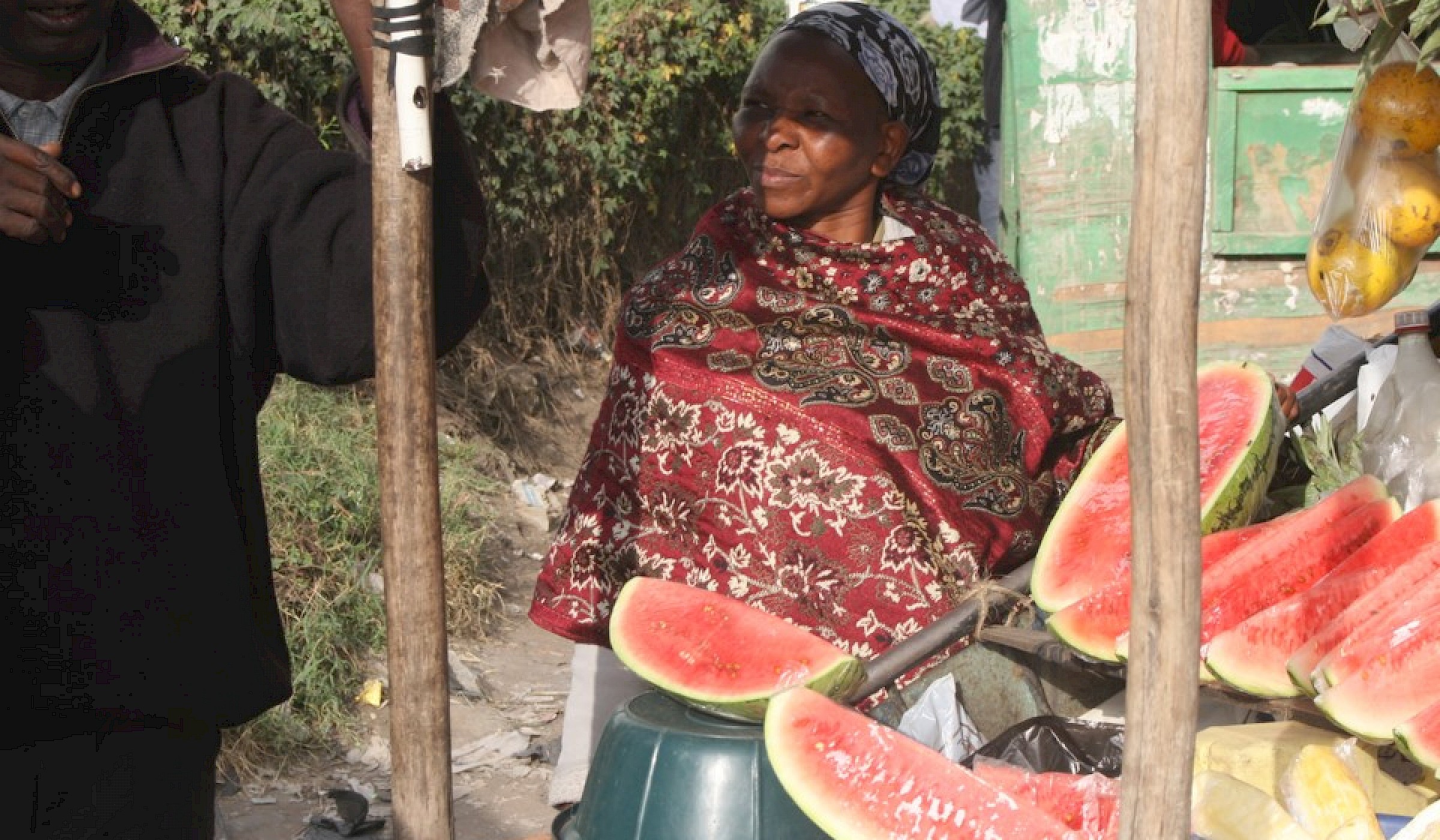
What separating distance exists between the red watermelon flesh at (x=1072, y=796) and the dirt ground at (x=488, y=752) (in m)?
2.13

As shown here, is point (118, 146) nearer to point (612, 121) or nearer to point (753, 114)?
point (753, 114)

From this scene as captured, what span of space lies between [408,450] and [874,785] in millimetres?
767

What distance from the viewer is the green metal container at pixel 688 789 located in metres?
2.21

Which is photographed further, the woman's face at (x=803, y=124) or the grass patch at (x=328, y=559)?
the grass patch at (x=328, y=559)

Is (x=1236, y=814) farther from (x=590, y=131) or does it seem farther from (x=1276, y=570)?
(x=590, y=131)

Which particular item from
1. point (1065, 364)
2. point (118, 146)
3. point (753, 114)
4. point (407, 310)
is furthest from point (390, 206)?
point (1065, 364)

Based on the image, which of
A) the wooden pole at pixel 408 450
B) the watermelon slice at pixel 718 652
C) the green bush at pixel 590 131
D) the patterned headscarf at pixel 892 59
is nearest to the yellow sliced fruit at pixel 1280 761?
the watermelon slice at pixel 718 652

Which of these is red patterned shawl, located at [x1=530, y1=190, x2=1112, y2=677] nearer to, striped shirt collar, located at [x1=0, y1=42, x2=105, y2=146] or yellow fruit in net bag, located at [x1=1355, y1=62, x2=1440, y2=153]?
yellow fruit in net bag, located at [x1=1355, y1=62, x2=1440, y2=153]

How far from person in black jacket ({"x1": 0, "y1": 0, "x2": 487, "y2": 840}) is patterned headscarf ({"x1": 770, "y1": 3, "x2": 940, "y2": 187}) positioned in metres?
1.51

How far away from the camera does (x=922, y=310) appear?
3.44 meters

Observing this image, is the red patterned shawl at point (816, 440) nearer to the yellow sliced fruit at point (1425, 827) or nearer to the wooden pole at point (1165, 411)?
the yellow sliced fruit at point (1425, 827)

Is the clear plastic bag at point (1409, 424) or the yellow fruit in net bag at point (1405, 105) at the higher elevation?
the yellow fruit in net bag at point (1405, 105)

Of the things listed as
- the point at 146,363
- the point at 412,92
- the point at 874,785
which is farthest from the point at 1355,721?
the point at 146,363

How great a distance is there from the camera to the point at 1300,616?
2.22 m
